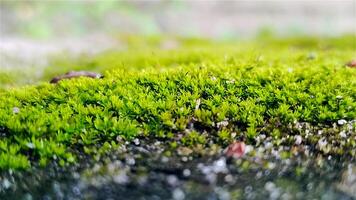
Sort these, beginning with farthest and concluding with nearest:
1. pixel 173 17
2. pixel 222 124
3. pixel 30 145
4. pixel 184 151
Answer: pixel 173 17
pixel 222 124
pixel 184 151
pixel 30 145

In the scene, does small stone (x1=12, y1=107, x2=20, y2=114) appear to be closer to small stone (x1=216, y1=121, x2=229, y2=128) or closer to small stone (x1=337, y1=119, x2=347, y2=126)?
small stone (x1=216, y1=121, x2=229, y2=128)

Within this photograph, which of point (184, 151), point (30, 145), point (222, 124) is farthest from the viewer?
point (222, 124)

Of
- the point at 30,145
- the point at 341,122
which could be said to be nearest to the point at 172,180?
the point at 30,145

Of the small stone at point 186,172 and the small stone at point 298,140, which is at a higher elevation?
the small stone at point 298,140

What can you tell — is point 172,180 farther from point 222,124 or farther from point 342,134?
point 342,134

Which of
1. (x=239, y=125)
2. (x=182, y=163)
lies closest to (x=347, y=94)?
(x=239, y=125)

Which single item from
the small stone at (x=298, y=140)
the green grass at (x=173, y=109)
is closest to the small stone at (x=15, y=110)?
the green grass at (x=173, y=109)

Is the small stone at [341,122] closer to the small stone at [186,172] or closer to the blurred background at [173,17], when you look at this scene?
the small stone at [186,172]
